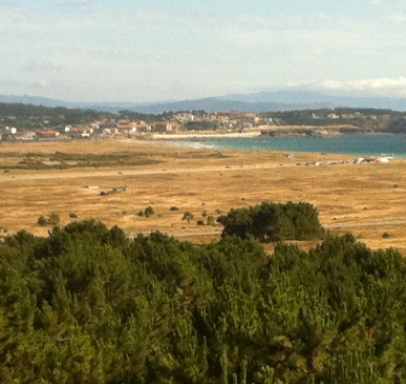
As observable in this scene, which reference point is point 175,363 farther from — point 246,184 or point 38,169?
point 38,169

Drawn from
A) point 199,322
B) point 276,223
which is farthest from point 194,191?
point 199,322

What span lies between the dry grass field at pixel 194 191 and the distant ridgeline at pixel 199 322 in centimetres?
2678

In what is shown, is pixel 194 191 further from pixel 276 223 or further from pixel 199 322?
pixel 199 322

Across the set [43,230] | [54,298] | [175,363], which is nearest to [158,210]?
[43,230]

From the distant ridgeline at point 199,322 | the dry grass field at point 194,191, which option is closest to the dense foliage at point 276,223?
the dry grass field at point 194,191

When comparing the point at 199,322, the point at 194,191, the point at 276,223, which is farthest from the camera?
the point at 194,191

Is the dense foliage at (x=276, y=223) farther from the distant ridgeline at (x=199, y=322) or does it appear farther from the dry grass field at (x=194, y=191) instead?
the distant ridgeline at (x=199, y=322)

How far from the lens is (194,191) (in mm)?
101062

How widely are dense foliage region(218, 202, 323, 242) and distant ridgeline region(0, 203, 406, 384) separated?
25.3 meters

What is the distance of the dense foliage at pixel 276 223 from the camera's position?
54656mm

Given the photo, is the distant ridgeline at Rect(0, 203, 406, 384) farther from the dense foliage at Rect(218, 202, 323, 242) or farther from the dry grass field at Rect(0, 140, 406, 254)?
the dry grass field at Rect(0, 140, 406, 254)

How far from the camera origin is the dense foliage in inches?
2152

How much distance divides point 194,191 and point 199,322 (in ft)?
266

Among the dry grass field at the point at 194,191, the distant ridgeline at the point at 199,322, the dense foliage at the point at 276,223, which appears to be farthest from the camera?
the dry grass field at the point at 194,191
